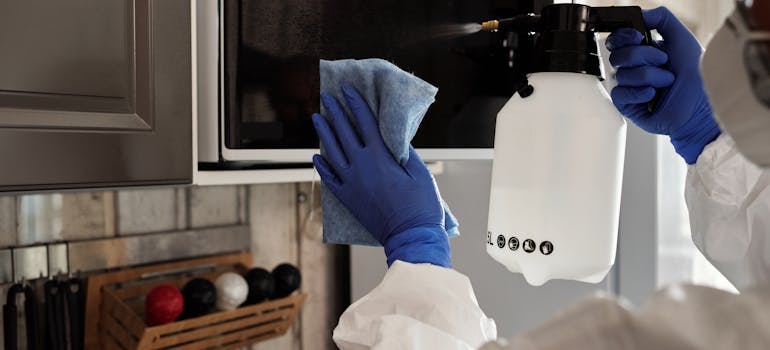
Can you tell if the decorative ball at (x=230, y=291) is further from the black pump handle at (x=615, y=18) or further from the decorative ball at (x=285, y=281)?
the black pump handle at (x=615, y=18)

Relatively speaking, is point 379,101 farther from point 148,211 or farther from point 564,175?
point 148,211

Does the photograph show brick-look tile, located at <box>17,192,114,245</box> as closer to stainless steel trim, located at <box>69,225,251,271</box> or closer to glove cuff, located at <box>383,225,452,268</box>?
stainless steel trim, located at <box>69,225,251,271</box>

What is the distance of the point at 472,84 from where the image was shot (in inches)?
35.9

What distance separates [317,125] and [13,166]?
311mm

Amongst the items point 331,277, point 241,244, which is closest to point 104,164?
point 241,244

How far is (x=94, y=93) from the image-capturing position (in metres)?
0.63

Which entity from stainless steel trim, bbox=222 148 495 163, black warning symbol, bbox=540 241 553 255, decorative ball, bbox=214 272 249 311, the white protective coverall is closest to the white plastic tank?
black warning symbol, bbox=540 241 553 255

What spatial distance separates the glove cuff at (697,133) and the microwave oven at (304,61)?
10.2 inches

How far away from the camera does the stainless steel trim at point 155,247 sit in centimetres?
102

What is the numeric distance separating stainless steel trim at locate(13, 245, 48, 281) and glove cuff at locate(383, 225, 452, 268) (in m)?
0.61

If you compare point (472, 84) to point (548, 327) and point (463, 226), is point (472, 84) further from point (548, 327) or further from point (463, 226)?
point (548, 327)

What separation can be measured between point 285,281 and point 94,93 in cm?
60

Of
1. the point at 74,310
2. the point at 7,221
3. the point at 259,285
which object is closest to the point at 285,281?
the point at 259,285

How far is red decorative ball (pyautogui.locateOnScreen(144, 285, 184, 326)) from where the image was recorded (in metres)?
→ 0.96
